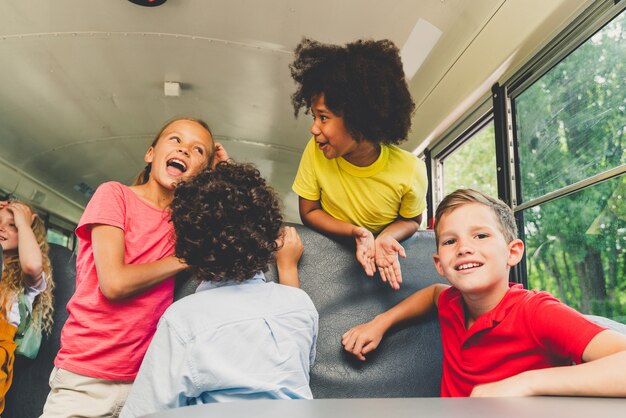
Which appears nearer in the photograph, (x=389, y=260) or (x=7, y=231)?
(x=389, y=260)

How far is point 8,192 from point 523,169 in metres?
5.04

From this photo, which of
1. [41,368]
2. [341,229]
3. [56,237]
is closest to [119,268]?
[41,368]

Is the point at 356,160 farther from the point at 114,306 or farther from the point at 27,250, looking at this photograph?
the point at 27,250

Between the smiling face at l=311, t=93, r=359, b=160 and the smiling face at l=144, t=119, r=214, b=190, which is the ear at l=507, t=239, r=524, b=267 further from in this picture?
the smiling face at l=144, t=119, r=214, b=190

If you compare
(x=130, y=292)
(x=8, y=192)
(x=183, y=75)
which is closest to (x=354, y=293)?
(x=130, y=292)

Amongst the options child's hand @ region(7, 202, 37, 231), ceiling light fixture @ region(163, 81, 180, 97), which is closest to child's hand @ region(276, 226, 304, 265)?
child's hand @ region(7, 202, 37, 231)

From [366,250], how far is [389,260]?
3.3 inches

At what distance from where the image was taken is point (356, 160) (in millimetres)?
1978

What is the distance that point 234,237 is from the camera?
1.33 metres

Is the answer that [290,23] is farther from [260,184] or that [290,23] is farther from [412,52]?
[260,184]

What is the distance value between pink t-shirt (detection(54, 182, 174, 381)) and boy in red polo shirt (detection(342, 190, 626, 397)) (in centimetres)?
62

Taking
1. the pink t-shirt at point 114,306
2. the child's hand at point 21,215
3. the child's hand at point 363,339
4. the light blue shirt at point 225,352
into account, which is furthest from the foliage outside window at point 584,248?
the child's hand at point 21,215

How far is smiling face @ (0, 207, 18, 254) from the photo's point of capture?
6.89 ft

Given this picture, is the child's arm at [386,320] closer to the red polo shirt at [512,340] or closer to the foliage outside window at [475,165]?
the red polo shirt at [512,340]
